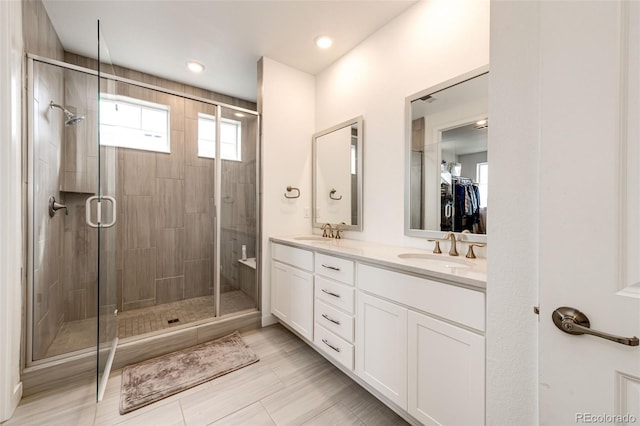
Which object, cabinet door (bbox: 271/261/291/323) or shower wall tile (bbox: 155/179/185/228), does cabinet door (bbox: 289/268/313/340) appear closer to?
cabinet door (bbox: 271/261/291/323)

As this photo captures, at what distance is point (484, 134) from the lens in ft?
4.98

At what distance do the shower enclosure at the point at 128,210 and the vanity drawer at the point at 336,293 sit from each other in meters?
0.97

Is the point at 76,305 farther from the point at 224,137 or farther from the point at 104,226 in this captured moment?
the point at 224,137

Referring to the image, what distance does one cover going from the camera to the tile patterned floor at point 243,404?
54.8 inches

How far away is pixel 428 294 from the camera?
1.18 meters

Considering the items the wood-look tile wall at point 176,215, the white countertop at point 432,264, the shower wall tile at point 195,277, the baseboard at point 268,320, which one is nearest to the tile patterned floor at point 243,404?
the baseboard at point 268,320

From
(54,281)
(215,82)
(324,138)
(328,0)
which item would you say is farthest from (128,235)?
(328,0)

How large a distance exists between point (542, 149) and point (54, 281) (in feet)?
9.68

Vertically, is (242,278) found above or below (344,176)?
below

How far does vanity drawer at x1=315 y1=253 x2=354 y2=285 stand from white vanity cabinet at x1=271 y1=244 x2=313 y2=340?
112mm

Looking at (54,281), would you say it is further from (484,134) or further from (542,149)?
(484,134)

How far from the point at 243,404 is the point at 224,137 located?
2.23 metres

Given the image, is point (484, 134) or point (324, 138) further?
point (324, 138)

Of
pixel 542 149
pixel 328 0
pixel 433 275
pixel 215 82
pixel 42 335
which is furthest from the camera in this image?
pixel 215 82
